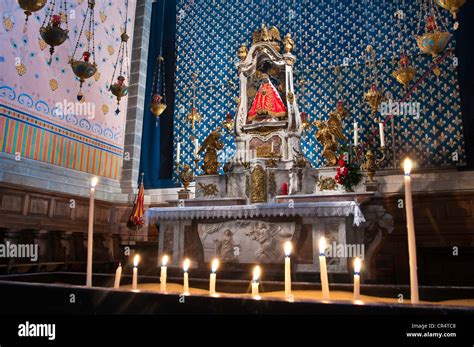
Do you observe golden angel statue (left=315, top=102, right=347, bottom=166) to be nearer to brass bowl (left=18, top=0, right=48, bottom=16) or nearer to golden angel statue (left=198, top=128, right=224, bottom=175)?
golden angel statue (left=198, top=128, right=224, bottom=175)

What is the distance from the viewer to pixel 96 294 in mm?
1745

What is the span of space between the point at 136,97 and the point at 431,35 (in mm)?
6989

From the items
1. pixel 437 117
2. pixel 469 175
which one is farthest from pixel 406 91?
pixel 469 175

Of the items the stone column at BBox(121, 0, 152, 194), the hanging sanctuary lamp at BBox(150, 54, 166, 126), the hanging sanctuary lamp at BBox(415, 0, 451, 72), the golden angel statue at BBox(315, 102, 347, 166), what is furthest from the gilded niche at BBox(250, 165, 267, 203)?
the hanging sanctuary lamp at BBox(150, 54, 166, 126)

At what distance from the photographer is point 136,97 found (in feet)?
33.5

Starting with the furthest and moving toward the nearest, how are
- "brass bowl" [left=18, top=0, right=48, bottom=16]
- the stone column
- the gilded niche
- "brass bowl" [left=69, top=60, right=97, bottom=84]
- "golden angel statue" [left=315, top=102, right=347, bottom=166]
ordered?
the stone column
the gilded niche
"golden angel statue" [left=315, top=102, right=347, bottom=166]
"brass bowl" [left=69, top=60, right=97, bottom=84]
"brass bowl" [left=18, top=0, right=48, bottom=16]

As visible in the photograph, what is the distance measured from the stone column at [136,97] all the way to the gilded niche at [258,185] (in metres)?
3.58

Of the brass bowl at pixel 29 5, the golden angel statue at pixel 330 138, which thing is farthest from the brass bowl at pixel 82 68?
the golden angel statue at pixel 330 138

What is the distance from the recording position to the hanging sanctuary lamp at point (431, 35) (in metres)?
6.29

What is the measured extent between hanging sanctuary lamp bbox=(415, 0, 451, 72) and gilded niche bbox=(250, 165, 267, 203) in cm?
346

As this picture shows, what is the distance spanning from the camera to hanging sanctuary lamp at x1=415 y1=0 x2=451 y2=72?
20.6 ft

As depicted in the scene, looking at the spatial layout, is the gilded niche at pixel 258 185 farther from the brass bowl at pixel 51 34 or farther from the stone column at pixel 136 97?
the brass bowl at pixel 51 34

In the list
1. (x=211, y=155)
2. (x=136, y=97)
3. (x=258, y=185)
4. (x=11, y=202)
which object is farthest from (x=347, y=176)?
(x=136, y=97)

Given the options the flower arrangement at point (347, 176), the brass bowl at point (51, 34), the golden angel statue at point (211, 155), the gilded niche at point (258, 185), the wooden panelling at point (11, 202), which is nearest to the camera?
the brass bowl at point (51, 34)
